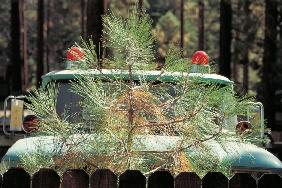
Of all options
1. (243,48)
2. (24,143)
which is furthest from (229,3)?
(24,143)

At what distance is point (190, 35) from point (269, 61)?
49.4 meters

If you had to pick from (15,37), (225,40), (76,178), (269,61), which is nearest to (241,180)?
(76,178)

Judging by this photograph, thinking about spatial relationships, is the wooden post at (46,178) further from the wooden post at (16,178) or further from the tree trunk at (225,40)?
the tree trunk at (225,40)

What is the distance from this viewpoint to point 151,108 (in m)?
5.77

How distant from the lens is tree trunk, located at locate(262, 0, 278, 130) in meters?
29.3

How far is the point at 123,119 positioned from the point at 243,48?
1371 inches

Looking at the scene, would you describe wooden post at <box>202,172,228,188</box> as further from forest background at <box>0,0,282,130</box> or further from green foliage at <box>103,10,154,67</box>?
forest background at <box>0,0,282,130</box>

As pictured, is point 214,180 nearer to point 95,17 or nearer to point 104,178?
point 104,178

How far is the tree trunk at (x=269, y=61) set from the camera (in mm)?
29344

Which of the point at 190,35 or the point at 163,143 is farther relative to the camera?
the point at 190,35

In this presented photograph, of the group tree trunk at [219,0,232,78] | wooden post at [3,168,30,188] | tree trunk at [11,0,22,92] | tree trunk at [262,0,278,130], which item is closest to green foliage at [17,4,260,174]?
wooden post at [3,168,30,188]

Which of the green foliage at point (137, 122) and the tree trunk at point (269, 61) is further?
the tree trunk at point (269, 61)

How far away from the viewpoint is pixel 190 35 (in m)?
78.7

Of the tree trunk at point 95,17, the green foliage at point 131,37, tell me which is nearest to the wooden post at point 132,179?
the green foliage at point 131,37
